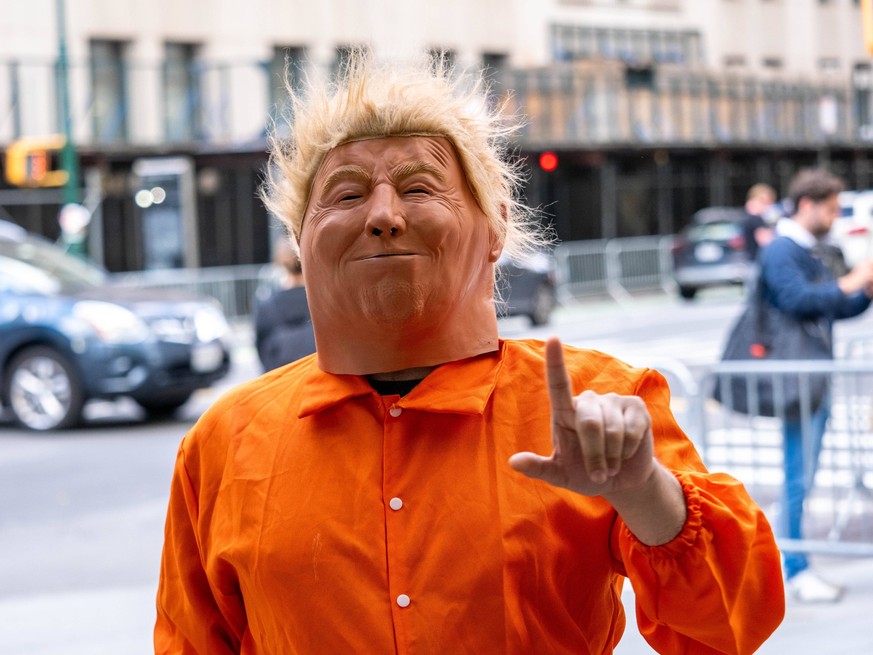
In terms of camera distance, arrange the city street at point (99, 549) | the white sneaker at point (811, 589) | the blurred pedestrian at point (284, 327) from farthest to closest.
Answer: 1. the blurred pedestrian at point (284, 327)
2. the white sneaker at point (811, 589)
3. the city street at point (99, 549)

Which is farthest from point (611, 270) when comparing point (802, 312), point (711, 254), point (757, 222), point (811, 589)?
point (811, 589)

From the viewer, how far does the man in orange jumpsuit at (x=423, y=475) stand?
1940mm

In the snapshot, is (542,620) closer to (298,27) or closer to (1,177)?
(1,177)

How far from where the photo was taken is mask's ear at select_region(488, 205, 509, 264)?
218 centimetres

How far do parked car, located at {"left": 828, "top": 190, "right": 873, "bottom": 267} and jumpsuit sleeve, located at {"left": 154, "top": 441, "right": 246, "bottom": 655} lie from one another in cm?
1990

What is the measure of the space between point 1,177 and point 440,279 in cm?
2480

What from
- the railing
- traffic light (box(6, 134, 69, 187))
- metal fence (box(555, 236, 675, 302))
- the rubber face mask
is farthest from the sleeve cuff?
metal fence (box(555, 236, 675, 302))

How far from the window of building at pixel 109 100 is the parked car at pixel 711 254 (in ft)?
34.4

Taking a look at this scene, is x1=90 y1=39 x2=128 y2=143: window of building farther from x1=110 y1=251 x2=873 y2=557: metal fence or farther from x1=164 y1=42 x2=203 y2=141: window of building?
x1=110 y1=251 x2=873 y2=557: metal fence

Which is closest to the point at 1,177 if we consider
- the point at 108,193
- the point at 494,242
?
the point at 108,193

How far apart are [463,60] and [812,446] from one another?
1407cm

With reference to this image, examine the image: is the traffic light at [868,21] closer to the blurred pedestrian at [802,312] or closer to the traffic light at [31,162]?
the blurred pedestrian at [802,312]

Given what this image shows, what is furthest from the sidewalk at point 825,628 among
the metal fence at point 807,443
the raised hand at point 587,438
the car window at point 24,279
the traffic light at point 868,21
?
the car window at point 24,279

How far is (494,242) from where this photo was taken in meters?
2.19
